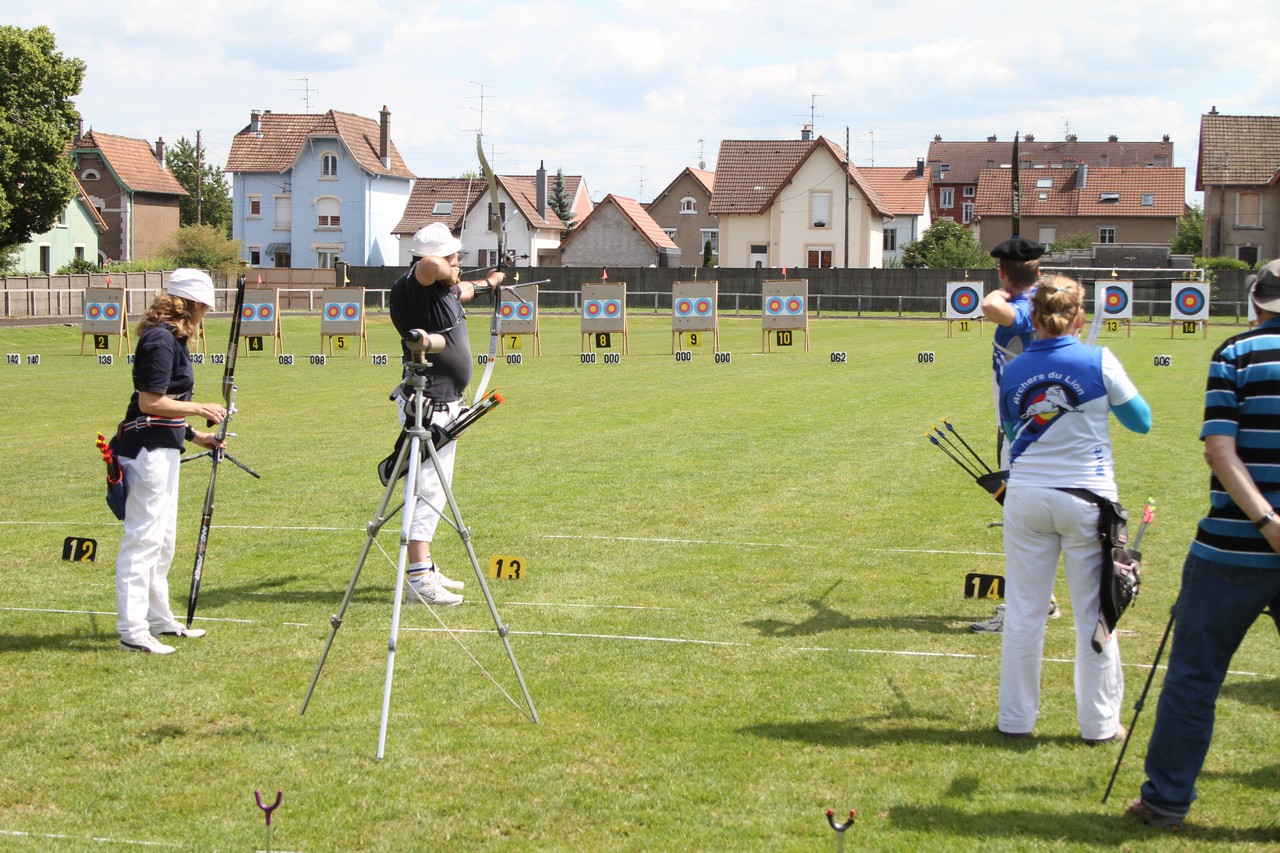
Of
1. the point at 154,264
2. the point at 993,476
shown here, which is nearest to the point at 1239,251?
the point at 154,264

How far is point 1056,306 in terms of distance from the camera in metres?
4.99

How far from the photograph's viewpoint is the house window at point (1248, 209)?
6575 cm

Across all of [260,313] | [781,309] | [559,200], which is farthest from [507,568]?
[559,200]

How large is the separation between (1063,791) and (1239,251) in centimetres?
6940

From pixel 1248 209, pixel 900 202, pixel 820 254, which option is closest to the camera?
pixel 1248 209

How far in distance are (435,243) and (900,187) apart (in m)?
77.6

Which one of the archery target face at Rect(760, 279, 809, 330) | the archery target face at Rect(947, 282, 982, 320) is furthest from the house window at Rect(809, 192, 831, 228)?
the archery target face at Rect(760, 279, 809, 330)

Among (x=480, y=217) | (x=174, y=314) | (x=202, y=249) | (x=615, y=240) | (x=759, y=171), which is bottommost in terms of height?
(x=174, y=314)

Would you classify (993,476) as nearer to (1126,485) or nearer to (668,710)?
(668,710)

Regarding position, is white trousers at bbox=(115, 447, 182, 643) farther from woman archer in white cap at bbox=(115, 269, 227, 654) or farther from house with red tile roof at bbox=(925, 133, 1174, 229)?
house with red tile roof at bbox=(925, 133, 1174, 229)

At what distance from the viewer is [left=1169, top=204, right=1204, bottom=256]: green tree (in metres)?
73.6

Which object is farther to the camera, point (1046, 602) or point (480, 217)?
point (480, 217)

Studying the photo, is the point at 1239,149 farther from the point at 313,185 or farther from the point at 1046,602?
the point at 1046,602

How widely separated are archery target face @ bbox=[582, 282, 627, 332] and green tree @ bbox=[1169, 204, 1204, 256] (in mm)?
51590
